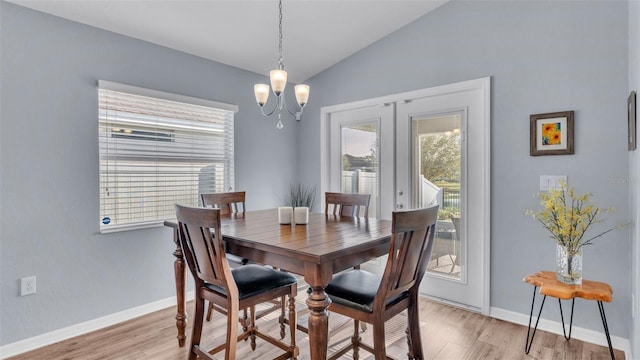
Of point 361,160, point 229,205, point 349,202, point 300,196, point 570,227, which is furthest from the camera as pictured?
point 300,196

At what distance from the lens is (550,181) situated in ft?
8.21

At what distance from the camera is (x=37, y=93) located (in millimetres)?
Result: 2342

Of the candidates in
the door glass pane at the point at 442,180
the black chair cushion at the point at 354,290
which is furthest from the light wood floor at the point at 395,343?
the black chair cushion at the point at 354,290

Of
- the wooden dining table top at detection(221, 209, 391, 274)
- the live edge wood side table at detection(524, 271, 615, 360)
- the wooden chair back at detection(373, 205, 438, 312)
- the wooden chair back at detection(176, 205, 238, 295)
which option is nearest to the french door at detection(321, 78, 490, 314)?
the live edge wood side table at detection(524, 271, 615, 360)

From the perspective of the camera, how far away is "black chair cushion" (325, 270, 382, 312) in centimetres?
168

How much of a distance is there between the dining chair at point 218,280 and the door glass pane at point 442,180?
165cm

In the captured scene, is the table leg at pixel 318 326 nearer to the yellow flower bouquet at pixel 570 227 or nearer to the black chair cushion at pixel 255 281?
the black chair cushion at pixel 255 281

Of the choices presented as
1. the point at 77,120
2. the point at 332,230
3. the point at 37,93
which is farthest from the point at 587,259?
the point at 37,93

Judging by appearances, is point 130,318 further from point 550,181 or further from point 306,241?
point 550,181

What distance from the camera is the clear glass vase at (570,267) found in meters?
2.14

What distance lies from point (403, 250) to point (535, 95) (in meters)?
1.82

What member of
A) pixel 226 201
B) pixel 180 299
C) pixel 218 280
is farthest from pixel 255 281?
pixel 226 201

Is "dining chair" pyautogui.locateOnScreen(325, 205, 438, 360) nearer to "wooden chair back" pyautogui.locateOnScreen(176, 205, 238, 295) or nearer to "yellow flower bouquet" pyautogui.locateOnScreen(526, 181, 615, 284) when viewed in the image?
"wooden chair back" pyautogui.locateOnScreen(176, 205, 238, 295)

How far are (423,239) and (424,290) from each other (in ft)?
5.67
